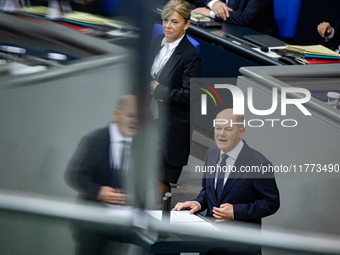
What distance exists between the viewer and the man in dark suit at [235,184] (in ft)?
8.79

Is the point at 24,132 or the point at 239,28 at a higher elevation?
the point at 24,132

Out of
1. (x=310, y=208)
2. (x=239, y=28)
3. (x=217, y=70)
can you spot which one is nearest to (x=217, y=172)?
(x=310, y=208)

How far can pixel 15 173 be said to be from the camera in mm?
720

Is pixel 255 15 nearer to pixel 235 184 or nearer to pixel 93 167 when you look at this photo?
pixel 235 184

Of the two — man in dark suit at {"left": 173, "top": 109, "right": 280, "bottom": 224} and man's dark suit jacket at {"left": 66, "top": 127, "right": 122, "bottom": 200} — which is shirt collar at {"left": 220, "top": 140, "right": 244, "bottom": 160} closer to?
man in dark suit at {"left": 173, "top": 109, "right": 280, "bottom": 224}

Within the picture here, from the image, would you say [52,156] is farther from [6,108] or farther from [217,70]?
[217,70]

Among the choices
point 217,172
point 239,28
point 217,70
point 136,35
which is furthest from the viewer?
point 239,28

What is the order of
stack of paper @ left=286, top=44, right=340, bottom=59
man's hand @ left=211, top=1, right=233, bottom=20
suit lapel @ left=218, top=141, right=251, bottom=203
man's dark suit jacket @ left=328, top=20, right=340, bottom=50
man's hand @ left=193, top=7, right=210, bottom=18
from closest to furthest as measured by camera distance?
suit lapel @ left=218, top=141, right=251, bottom=203 < stack of paper @ left=286, top=44, right=340, bottom=59 < man's dark suit jacket @ left=328, top=20, right=340, bottom=50 < man's hand @ left=211, top=1, right=233, bottom=20 < man's hand @ left=193, top=7, right=210, bottom=18

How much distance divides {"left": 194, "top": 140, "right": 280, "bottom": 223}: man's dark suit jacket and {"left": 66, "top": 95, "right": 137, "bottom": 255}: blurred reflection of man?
192 centimetres

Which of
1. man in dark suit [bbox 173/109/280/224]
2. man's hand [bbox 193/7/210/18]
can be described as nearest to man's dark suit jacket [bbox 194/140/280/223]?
man in dark suit [bbox 173/109/280/224]

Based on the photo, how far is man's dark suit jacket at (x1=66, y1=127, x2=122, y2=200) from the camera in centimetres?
74

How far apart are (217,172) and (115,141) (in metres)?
2.18

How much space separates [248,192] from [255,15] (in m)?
2.21

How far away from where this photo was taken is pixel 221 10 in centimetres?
473
